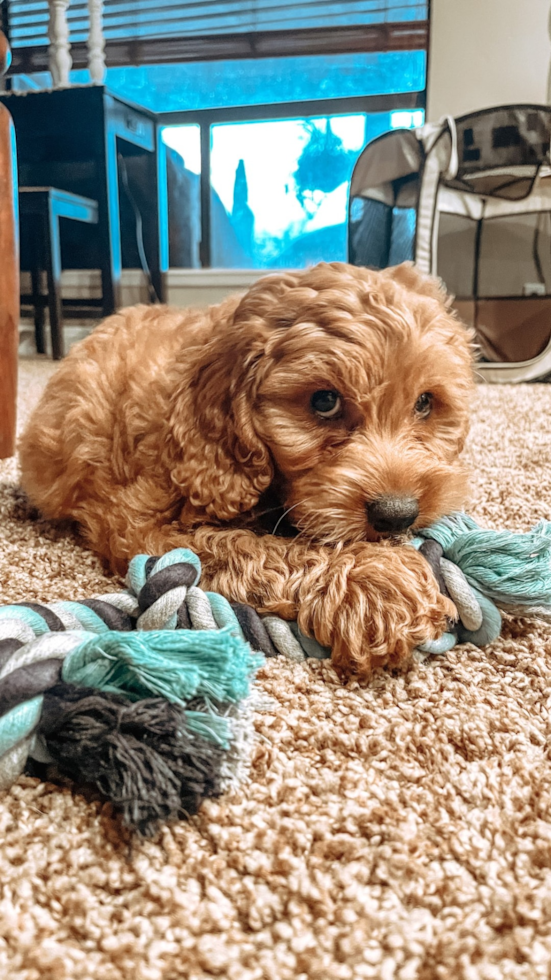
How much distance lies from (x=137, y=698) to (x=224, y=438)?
591 mm

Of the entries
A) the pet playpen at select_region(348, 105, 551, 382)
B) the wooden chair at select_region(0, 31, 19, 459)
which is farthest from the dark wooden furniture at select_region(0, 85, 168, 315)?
the wooden chair at select_region(0, 31, 19, 459)

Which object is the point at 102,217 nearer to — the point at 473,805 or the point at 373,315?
the point at 373,315

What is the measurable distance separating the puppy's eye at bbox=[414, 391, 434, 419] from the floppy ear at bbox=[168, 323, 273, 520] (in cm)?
31

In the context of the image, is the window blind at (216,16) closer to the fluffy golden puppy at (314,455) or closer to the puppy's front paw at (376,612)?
the fluffy golden puppy at (314,455)

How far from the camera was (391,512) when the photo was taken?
45.1 inches

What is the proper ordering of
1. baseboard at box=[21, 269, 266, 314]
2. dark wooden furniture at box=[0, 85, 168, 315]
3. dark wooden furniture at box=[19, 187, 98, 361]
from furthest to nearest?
baseboard at box=[21, 269, 266, 314]
dark wooden furniture at box=[0, 85, 168, 315]
dark wooden furniture at box=[19, 187, 98, 361]

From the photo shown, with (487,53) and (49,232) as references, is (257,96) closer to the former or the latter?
(487,53)

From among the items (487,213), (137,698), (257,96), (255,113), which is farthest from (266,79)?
(137,698)

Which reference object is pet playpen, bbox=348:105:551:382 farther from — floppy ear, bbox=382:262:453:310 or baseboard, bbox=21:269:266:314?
floppy ear, bbox=382:262:453:310

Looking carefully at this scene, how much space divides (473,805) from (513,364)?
3.77 m

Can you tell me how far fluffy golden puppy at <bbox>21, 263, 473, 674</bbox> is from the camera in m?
1.06

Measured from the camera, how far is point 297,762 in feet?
2.65

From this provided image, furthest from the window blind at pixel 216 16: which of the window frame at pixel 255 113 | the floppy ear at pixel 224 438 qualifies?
the floppy ear at pixel 224 438

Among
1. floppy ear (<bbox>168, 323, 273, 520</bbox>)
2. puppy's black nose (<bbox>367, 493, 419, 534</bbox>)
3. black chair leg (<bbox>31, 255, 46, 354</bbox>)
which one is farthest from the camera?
black chair leg (<bbox>31, 255, 46, 354</bbox>)
